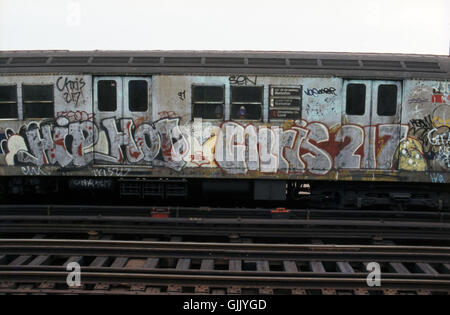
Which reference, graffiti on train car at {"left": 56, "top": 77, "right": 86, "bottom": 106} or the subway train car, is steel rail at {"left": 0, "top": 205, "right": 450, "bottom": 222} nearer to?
the subway train car

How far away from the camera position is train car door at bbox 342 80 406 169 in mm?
8617

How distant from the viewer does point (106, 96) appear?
8.88m

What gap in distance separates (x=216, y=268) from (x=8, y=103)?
680 centimetres

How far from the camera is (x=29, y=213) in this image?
848 centimetres

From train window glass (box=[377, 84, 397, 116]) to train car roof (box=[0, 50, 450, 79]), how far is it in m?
0.27

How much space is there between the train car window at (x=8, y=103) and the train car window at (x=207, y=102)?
458 centimetres

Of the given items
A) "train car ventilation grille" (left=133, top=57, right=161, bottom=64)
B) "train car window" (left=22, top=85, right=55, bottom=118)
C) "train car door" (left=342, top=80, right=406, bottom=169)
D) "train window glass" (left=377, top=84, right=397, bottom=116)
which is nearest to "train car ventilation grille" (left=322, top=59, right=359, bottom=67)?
"train car door" (left=342, top=80, right=406, bottom=169)

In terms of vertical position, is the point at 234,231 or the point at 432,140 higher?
the point at 432,140

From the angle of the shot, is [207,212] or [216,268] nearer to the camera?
[216,268]

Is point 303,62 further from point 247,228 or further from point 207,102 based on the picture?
point 247,228

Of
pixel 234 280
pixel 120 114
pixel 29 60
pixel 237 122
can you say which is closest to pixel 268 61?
pixel 237 122

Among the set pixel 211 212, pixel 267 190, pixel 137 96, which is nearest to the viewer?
pixel 211 212

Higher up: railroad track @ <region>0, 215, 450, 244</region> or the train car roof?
the train car roof

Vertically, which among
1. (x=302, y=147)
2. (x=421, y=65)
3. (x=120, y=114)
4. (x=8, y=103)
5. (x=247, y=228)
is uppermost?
(x=421, y=65)
